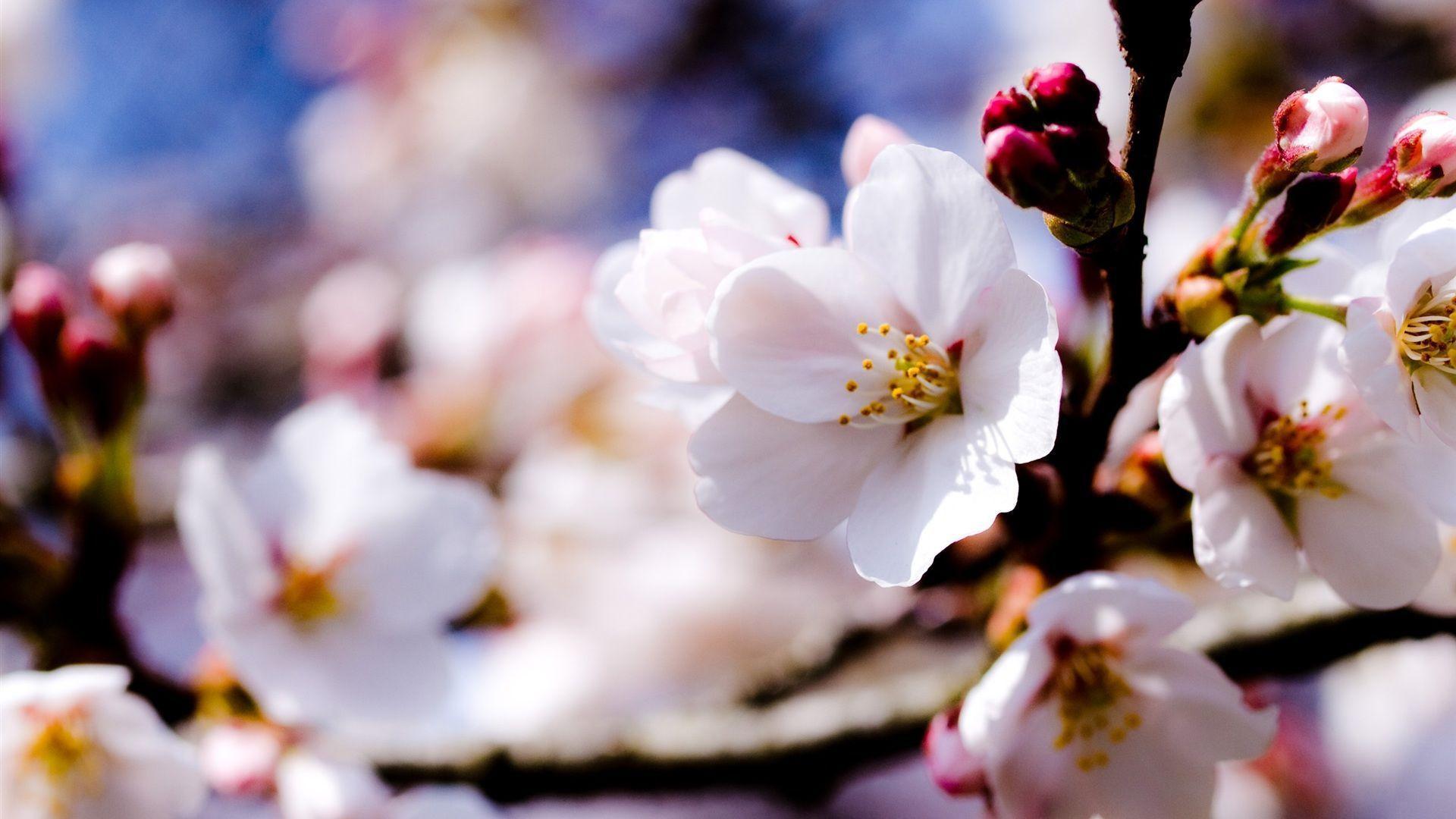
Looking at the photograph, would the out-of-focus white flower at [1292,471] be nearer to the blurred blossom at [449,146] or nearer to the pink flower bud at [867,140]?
the pink flower bud at [867,140]

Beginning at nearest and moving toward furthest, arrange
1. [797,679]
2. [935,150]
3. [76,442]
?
1. [935,150]
2. [76,442]
3. [797,679]

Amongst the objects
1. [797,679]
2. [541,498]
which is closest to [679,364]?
[797,679]

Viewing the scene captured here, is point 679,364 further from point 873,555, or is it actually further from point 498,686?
point 498,686

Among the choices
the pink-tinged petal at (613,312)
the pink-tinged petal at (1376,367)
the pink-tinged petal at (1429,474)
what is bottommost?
the pink-tinged petal at (1429,474)

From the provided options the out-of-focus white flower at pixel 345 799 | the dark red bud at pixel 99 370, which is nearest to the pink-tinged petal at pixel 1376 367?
the out-of-focus white flower at pixel 345 799

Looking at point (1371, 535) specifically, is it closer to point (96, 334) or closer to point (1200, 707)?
point (1200, 707)

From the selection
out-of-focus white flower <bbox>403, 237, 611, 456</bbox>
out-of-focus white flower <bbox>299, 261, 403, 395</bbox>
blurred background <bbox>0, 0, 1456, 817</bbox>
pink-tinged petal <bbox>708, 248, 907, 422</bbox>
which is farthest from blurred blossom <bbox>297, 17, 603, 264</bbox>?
pink-tinged petal <bbox>708, 248, 907, 422</bbox>
